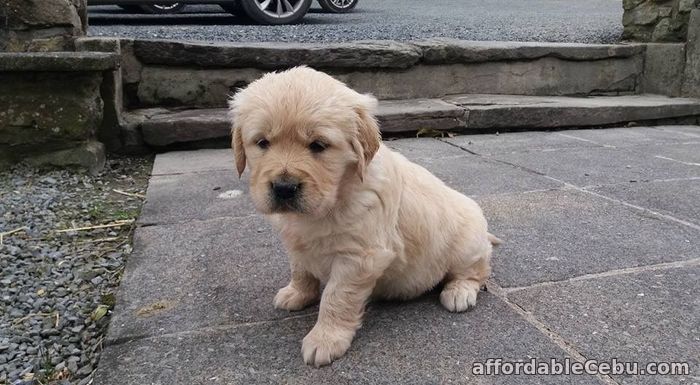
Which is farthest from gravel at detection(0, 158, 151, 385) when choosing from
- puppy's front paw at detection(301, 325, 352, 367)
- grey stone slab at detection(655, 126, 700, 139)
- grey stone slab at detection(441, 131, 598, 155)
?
grey stone slab at detection(655, 126, 700, 139)

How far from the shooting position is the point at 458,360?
196cm

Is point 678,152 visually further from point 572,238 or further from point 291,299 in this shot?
point 291,299

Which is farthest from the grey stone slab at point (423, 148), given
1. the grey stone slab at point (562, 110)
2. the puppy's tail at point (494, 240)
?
the puppy's tail at point (494, 240)

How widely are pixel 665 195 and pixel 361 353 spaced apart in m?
2.74

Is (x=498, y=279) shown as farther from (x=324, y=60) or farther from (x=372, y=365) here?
(x=324, y=60)

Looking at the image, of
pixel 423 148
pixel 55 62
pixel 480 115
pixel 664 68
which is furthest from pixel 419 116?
pixel 664 68

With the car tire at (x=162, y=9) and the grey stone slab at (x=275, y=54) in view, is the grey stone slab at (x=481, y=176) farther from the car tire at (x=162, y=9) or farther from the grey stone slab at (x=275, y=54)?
the car tire at (x=162, y=9)

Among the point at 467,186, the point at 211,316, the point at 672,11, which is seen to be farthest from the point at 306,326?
the point at 672,11

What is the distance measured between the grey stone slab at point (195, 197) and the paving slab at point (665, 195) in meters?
2.38

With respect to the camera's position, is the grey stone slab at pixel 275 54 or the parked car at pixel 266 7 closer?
the grey stone slab at pixel 275 54

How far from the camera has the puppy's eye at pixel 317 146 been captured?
1.98 meters

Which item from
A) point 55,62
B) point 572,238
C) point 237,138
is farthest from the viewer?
point 55,62

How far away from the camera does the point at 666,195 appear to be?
12.6 ft

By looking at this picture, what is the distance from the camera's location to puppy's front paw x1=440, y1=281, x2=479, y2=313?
7.55ft
